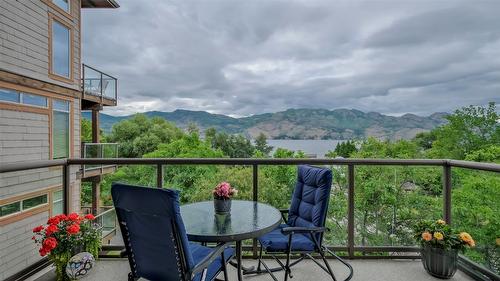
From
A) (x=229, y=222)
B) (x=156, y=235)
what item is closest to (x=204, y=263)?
(x=156, y=235)

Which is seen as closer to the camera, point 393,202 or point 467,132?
point 393,202

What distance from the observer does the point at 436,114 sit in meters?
13.2

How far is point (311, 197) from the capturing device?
2.84 meters

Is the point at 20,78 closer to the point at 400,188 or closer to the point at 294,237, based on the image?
the point at 294,237

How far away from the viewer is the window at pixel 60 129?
21.6 ft

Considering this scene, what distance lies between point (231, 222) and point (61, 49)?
7.31 m

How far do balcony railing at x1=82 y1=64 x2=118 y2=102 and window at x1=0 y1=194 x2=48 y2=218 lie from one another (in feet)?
17.1

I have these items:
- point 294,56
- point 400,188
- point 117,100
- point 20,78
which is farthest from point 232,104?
point 400,188

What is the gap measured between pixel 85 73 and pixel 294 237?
8765 mm

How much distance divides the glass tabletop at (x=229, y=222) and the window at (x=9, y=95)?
4.77m

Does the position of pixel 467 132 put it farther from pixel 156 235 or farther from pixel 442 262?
pixel 156 235

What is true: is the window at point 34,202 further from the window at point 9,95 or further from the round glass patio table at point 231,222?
the round glass patio table at point 231,222

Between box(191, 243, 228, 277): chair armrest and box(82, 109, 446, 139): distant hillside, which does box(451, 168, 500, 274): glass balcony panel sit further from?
box(82, 109, 446, 139): distant hillside

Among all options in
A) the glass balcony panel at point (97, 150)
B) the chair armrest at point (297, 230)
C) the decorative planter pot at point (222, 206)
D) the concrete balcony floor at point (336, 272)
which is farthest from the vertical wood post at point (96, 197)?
the glass balcony panel at point (97, 150)
